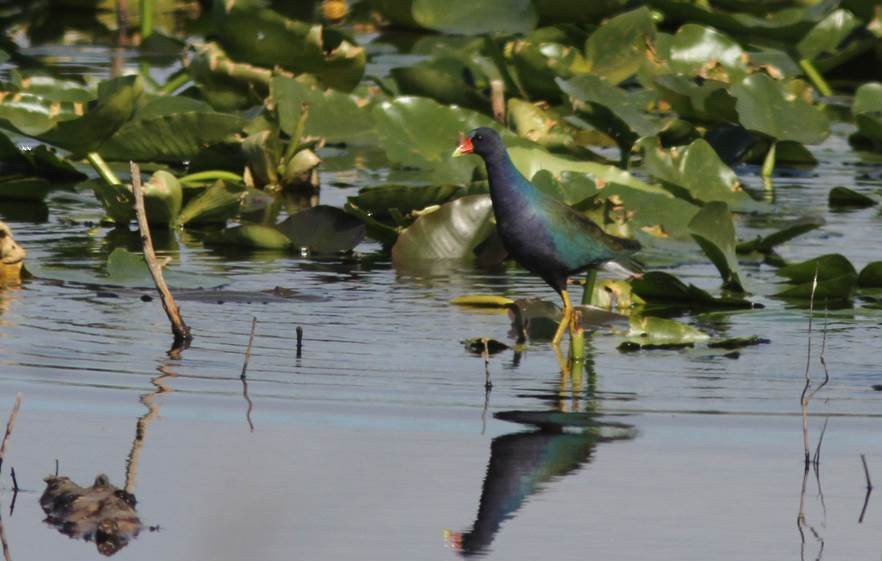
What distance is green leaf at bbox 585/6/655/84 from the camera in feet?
28.0

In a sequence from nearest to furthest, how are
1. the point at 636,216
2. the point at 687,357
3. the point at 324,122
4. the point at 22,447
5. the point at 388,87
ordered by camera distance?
1. the point at 22,447
2. the point at 687,357
3. the point at 636,216
4. the point at 324,122
5. the point at 388,87

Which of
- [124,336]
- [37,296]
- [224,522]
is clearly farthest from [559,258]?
[224,522]

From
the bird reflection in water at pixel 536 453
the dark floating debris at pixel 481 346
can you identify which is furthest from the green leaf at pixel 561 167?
the bird reflection in water at pixel 536 453

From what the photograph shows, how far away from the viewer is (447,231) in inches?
262

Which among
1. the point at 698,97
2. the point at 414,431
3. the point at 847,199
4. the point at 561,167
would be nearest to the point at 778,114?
the point at 698,97

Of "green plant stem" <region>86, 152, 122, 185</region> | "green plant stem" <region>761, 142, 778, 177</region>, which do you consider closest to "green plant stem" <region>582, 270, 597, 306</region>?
"green plant stem" <region>86, 152, 122, 185</region>

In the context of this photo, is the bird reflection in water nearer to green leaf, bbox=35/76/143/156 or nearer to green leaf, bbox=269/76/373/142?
green leaf, bbox=35/76/143/156

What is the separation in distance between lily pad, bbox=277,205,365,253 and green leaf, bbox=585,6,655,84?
2.19m

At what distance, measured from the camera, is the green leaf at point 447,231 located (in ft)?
21.6

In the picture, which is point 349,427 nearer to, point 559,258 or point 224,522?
point 224,522

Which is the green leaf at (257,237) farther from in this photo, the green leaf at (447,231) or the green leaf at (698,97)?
the green leaf at (698,97)

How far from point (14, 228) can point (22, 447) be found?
128 inches

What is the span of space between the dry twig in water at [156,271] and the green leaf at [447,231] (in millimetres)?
1482

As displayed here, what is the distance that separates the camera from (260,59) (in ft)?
28.0
